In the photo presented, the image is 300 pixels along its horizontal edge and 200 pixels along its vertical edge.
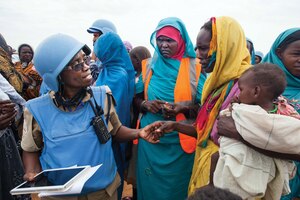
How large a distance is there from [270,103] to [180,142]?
1341 mm

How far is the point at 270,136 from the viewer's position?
124 cm

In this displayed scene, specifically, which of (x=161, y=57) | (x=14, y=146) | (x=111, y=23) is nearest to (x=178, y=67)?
(x=161, y=57)

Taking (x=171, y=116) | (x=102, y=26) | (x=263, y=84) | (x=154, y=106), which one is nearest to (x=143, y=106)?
(x=154, y=106)

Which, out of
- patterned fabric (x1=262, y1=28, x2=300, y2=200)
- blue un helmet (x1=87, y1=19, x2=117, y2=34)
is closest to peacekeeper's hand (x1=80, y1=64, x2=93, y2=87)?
patterned fabric (x1=262, y1=28, x2=300, y2=200)

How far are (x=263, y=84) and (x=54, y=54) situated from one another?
4.13ft

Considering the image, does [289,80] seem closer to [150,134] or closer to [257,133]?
[257,133]

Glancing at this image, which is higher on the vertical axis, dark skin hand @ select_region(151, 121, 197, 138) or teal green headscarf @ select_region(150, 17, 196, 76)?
teal green headscarf @ select_region(150, 17, 196, 76)

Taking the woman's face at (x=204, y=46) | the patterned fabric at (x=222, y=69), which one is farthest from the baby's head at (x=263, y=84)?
the woman's face at (x=204, y=46)

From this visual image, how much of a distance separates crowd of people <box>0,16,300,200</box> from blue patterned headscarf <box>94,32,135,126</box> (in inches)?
0.5

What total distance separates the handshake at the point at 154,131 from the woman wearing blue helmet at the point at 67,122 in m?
0.33

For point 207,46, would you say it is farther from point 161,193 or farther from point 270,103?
point 161,193

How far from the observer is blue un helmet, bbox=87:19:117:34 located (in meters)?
4.28

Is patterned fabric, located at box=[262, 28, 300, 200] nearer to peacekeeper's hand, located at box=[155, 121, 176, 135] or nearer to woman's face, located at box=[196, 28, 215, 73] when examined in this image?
woman's face, located at box=[196, 28, 215, 73]

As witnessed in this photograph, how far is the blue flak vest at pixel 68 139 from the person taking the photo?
1662 millimetres
